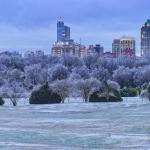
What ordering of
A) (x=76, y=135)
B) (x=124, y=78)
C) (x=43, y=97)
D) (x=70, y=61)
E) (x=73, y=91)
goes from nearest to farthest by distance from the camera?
1. (x=76, y=135)
2. (x=43, y=97)
3. (x=73, y=91)
4. (x=124, y=78)
5. (x=70, y=61)

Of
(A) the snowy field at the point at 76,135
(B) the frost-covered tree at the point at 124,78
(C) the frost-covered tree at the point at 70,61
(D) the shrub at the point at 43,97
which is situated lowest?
(A) the snowy field at the point at 76,135

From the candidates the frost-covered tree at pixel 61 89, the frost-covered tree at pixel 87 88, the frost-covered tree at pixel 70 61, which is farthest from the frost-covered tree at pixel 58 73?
the frost-covered tree at pixel 61 89

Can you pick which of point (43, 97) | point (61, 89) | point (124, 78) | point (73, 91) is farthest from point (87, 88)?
point (124, 78)

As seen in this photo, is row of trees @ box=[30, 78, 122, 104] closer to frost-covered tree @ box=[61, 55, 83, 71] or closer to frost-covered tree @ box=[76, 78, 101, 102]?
frost-covered tree @ box=[76, 78, 101, 102]

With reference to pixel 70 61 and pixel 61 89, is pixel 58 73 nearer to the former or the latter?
pixel 70 61

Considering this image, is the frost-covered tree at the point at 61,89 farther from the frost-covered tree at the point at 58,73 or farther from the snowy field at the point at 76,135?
the frost-covered tree at the point at 58,73

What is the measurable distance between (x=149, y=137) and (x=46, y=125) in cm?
852

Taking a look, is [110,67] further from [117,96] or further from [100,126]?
[100,126]

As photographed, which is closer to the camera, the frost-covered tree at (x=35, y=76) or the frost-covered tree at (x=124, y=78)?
the frost-covered tree at (x=124, y=78)

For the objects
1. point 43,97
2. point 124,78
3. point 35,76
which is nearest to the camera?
point 43,97

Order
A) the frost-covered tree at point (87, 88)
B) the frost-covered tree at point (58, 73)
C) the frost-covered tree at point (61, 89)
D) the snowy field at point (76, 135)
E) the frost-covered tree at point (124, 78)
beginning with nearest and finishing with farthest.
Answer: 1. the snowy field at point (76, 135)
2. the frost-covered tree at point (61, 89)
3. the frost-covered tree at point (87, 88)
4. the frost-covered tree at point (124, 78)
5. the frost-covered tree at point (58, 73)

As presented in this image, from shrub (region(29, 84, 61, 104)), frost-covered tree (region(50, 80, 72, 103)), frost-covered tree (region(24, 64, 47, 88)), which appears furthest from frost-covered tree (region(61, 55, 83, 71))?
shrub (region(29, 84, 61, 104))

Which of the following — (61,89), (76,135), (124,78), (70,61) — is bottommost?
(76,135)

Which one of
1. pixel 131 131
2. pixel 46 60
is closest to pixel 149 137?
pixel 131 131
